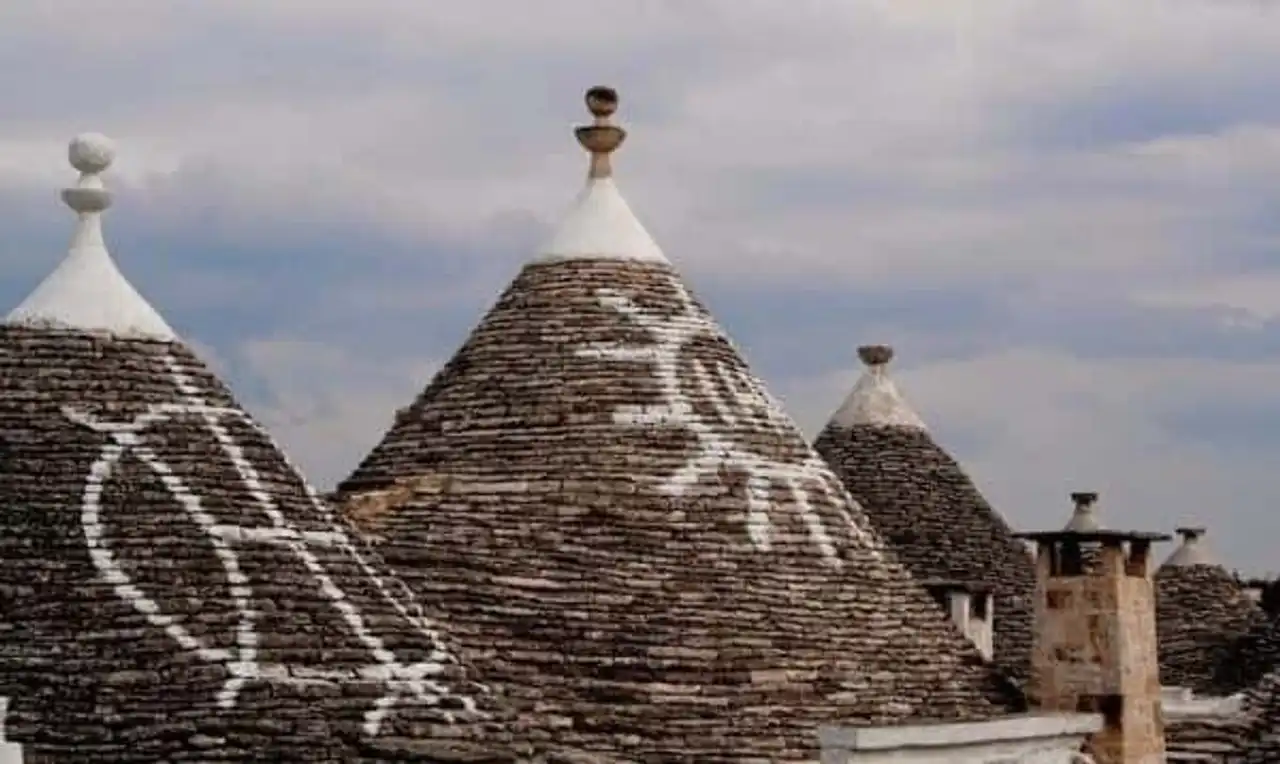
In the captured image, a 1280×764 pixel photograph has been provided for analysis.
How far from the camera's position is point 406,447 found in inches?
599

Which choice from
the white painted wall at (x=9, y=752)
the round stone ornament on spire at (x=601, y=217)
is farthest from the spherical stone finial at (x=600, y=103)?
the white painted wall at (x=9, y=752)

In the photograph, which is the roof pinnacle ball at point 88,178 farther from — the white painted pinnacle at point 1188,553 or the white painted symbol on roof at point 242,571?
the white painted pinnacle at point 1188,553

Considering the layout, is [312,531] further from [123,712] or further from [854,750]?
[854,750]

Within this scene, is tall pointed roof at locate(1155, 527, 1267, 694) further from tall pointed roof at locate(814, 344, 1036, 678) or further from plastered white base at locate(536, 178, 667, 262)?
plastered white base at locate(536, 178, 667, 262)

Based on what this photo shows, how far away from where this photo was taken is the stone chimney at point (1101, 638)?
48.3 ft

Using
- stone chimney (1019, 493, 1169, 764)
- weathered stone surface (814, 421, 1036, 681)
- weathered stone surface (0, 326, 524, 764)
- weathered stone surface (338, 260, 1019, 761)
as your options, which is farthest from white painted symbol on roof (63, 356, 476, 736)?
weathered stone surface (814, 421, 1036, 681)

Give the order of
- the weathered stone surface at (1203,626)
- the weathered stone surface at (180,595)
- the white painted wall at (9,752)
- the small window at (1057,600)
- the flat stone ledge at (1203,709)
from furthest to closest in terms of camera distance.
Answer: the weathered stone surface at (1203,626)
the flat stone ledge at (1203,709)
the small window at (1057,600)
the weathered stone surface at (180,595)
the white painted wall at (9,752)

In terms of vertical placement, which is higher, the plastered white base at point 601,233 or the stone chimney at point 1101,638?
the plastered white base at point 601,233

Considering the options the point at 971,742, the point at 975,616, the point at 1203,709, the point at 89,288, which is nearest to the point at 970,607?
the point at 975,616

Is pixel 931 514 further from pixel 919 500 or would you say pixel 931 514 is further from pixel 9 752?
pixel 9 752

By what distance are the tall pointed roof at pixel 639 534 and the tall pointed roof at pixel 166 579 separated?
1.55 m

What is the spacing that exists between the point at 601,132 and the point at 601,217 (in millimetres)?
512

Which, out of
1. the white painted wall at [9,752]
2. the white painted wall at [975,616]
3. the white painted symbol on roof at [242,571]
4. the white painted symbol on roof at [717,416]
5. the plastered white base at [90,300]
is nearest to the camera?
the white painted wall at [9,752]

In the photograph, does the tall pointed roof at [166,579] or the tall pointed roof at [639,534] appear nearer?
the tall pointed roof at [166,579]
